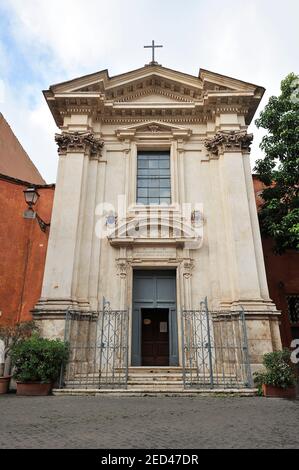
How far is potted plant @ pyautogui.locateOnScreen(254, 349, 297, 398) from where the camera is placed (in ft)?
24.2

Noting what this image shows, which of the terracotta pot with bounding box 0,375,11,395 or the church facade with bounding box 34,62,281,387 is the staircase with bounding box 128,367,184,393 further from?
the terracotta pot with bounding box 0,375,11,395

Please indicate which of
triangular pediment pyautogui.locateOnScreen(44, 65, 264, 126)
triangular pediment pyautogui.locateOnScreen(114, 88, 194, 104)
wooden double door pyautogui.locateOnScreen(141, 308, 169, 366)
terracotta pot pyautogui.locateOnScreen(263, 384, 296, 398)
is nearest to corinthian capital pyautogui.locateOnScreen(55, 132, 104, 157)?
triangular pediment pyautogui.locateOnScreen(44, 65, 264, 126)

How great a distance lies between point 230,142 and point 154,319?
6754 mm

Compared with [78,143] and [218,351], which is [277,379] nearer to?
[218,351]

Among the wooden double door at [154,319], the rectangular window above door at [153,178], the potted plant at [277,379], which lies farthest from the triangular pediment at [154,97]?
the potted plant at [277,379]

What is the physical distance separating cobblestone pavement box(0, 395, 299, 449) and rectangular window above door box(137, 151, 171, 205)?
690 cm

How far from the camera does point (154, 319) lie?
1081cm

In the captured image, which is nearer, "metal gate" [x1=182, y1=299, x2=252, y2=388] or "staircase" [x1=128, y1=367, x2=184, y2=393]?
"staircase" [x1=128, y1=367, x2=184, y2=393]

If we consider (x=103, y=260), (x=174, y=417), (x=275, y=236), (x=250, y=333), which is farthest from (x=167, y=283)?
(x=174, y=417)

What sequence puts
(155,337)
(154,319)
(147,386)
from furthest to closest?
1. (154,319)
2. (155,337)
3. (147,386)

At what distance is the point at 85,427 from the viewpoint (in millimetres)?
4473

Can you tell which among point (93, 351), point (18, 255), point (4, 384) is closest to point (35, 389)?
point (4, 384)

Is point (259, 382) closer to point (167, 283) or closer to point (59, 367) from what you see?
point (167, 283)

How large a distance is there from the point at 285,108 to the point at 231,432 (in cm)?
1131
